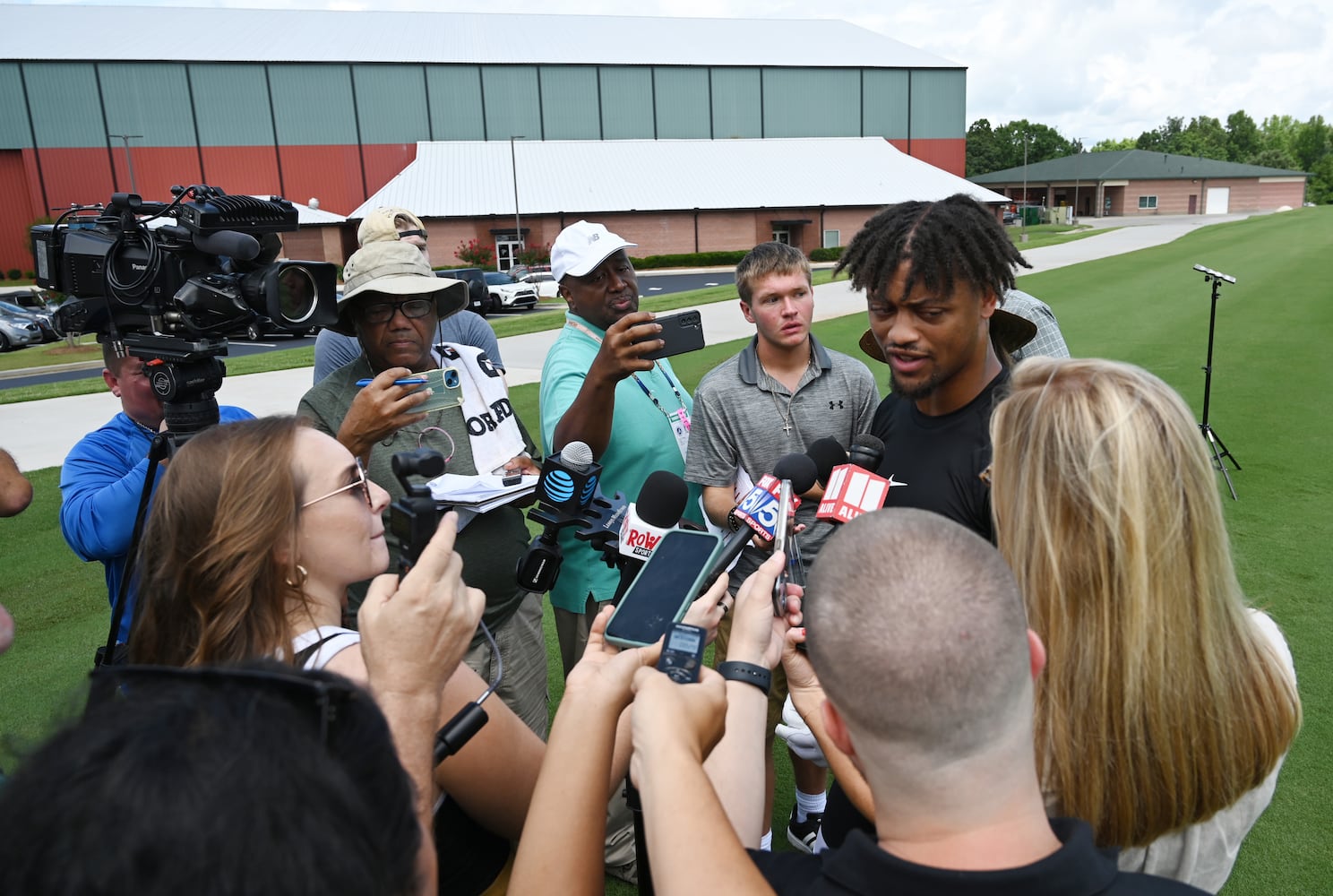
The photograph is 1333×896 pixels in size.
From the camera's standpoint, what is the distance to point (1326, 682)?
4.13 meters

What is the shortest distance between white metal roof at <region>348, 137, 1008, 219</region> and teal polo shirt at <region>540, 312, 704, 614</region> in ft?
135

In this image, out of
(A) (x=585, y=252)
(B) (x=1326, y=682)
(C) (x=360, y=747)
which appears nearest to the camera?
(C) (x=360, y=747)

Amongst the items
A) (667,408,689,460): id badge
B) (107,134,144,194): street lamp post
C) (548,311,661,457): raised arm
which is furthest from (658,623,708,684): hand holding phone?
(107,134,144,194): street lamp post

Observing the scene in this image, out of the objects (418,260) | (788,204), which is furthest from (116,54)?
(418,260)

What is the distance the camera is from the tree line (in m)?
97.2

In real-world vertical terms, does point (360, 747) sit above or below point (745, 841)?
above

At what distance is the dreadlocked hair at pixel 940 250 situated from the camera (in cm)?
270

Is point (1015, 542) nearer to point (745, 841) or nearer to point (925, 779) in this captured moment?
point (925, 779)

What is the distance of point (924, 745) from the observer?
122cm

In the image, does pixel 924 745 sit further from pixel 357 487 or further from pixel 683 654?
pixel 357 487

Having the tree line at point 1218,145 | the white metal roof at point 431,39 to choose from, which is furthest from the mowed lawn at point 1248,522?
the tree line at point 1218,145

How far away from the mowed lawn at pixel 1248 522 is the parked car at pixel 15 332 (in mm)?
17905

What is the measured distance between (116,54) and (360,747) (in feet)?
187

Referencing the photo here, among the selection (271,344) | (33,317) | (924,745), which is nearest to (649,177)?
(271,344)
